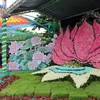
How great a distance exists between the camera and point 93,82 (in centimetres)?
959

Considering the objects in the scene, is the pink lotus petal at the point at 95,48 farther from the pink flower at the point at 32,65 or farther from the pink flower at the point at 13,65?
the pink flower at the point at 13,65

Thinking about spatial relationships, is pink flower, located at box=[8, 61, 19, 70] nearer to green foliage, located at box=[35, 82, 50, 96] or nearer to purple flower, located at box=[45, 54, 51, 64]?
purple flower, located at box=[45, 54, 51, 64]

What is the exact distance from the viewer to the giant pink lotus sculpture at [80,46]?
12.4 m

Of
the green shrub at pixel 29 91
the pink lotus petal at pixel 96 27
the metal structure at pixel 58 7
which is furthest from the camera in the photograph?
the metal structure at pixel 58 7

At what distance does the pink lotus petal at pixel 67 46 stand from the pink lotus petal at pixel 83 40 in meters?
0.28

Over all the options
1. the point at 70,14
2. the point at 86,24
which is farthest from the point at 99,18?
the point at 70,14

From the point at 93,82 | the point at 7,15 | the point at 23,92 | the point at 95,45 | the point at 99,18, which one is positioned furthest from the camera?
the point at 7,15

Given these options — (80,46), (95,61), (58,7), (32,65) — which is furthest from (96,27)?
(32,65)

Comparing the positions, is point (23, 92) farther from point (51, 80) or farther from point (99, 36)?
point (99, 36)

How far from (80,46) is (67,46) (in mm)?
930

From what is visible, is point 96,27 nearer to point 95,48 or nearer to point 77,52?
point 95,48

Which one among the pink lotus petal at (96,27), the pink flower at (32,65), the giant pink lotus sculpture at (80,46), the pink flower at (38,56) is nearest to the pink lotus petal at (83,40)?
the giant pink lotus sculpture at (80,46)

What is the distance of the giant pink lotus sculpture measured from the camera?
12.4m

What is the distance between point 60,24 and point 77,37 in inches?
203
